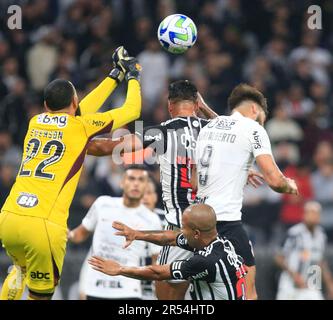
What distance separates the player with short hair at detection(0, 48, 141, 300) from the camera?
9.05 meters

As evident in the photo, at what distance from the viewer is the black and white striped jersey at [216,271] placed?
8625 mm

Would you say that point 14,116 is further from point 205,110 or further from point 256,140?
point 256,140

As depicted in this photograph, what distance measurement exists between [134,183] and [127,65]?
218cm

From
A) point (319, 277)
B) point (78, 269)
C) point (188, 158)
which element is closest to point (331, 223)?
point (319, 277)

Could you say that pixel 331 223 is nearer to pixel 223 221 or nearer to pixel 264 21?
pixel 264 21

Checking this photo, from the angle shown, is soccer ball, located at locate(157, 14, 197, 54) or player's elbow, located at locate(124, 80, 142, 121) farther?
soccer ball, located at locate(157, 14, 197, 54)

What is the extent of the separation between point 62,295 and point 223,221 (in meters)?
5.48

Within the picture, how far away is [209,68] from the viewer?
17.6 m

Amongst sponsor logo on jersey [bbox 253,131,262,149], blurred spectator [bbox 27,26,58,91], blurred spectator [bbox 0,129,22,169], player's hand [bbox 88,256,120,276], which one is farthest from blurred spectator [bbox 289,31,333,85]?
player's hand [bbox 88,256,120,276]

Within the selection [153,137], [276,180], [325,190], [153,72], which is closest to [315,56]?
[153,72]

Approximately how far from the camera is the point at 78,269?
14453mm

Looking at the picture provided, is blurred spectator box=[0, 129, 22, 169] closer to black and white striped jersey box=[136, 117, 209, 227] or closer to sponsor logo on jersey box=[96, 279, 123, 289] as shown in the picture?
sponsor logo on jersey box=[96, 279, 123, 289]

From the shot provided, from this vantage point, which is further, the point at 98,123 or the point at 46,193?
the point at 98,123

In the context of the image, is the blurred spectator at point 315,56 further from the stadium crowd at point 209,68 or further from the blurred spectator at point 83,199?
the blurred spectator at point 83,199
